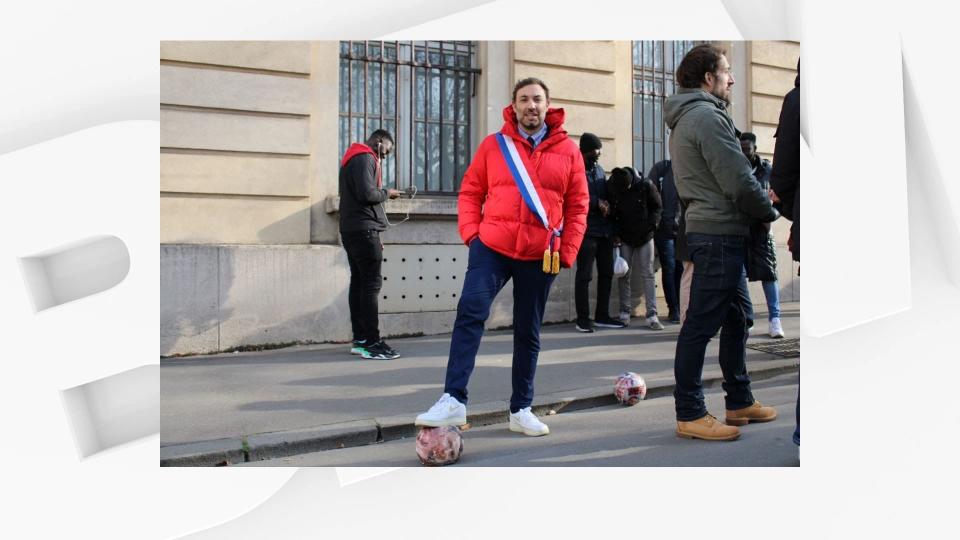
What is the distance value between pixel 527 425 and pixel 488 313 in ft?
2.25

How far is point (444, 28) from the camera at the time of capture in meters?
3.48

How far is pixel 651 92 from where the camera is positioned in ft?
25.8

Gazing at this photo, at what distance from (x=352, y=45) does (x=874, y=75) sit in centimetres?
504

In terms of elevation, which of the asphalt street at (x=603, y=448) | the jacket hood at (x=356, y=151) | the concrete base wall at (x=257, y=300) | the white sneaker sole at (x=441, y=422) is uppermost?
the jacket hood at (x=356, y=151)

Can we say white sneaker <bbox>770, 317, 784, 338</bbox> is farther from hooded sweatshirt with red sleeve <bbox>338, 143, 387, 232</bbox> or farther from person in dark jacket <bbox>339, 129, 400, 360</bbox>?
hooded sweatshirt with red sleeve <bbox>338, 143, 387, 232</bbox>

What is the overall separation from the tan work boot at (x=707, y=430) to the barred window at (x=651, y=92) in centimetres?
436

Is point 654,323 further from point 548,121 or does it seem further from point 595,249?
point 548,121

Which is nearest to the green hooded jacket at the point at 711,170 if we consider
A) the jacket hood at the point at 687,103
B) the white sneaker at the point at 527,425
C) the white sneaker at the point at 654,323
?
the jacket hood at the point at 687,103

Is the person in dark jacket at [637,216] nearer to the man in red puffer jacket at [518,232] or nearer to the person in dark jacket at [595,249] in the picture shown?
the person in dark jacket at [595,249]

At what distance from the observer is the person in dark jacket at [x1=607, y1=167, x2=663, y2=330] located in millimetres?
7750

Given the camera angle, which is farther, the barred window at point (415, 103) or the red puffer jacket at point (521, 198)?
the barred window at point (415, 103)

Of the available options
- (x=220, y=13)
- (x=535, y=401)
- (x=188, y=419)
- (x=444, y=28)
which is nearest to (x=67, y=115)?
(x=220, y=13)

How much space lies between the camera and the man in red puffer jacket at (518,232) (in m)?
4.10

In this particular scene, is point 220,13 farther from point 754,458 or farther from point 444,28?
point 754,458
